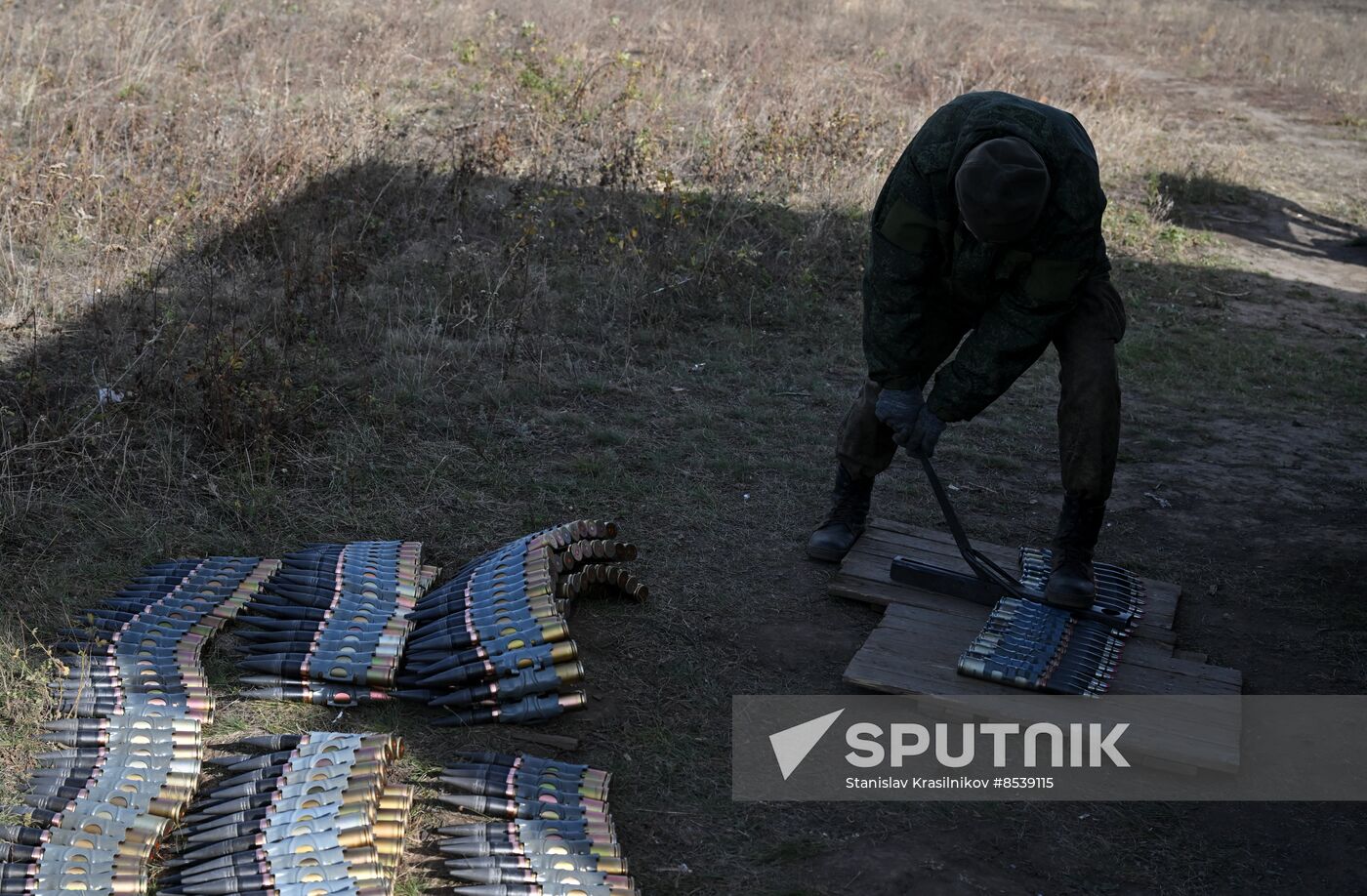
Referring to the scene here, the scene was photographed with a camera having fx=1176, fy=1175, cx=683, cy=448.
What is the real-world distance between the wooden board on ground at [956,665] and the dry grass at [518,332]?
0.23 m

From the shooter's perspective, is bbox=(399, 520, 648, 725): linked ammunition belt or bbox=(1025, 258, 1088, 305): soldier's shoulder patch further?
bbox=(1025, 258, 1088, 305): soldier's shoulder patch

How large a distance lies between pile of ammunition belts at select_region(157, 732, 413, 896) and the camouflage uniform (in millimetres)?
2579

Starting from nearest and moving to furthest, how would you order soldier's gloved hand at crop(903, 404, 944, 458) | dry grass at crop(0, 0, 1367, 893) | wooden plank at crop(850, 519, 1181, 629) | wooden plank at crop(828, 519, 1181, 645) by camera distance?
dry grass at crop(0, 0, 1367, 893) < soldier's gloved hand at crop(903, 404, 944, 458) < wooden plank at crop(828, 519, 1181, 645) < wooden plank at crop(850, 519, 1181, 629)

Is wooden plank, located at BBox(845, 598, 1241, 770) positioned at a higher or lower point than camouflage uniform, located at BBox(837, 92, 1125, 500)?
lower

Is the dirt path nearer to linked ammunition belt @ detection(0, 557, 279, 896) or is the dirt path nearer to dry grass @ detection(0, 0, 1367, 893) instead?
dry grass @ detection(0, 0, 1367, 893)

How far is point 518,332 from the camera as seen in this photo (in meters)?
8.09

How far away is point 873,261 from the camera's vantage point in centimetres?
486

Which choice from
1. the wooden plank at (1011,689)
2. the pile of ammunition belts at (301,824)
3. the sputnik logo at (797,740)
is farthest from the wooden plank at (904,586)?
the pile of ammunition belts at (301,824)

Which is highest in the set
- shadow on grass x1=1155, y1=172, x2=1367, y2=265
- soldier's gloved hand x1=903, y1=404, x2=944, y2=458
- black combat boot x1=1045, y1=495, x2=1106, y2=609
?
soldier's gloved hand x1=903, y1=404, x2=944, y2=458

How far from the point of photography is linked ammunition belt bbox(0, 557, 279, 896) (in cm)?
349

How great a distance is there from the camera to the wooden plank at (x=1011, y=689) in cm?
422

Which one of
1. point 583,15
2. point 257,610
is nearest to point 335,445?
point 257,610

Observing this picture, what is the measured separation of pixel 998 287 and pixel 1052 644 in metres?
1.46

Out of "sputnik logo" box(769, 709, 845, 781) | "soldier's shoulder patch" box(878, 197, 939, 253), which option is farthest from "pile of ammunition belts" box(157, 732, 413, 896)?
"soldier's shoulder patch" box(878, 197, 939, 253)
